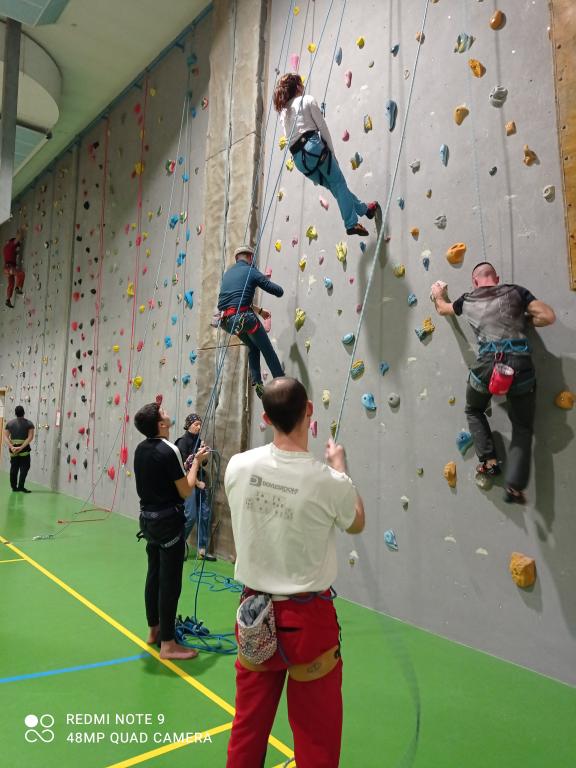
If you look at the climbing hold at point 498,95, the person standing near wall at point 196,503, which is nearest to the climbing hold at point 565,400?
the climbing hold at point 498,95

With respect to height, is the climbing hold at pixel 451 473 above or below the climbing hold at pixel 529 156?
below

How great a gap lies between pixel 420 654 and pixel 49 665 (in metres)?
1.68

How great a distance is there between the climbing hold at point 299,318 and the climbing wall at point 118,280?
154cm

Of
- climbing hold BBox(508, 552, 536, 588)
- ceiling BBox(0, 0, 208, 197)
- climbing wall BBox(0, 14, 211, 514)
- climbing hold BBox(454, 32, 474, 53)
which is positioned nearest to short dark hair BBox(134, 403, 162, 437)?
climbing hold BBox(508, 552, 536, 588)

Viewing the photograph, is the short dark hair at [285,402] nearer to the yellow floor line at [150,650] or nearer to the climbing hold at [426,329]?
the yellow floor line at [150,650]

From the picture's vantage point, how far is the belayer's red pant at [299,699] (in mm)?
1246

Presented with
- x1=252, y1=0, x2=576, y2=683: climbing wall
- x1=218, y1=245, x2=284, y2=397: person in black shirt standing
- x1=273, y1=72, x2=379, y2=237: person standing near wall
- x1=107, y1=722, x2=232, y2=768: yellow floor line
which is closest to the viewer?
x1=107, y1=722, x2=232, y2=768: yellow floor line

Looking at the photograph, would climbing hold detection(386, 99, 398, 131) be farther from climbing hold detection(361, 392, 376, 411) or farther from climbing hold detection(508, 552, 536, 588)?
climbing hold detection(508, 552, 536, 588)

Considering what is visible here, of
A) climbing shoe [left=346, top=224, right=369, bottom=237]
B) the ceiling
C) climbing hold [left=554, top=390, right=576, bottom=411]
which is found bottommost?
climbing hold [left=554, top=390, right=576, bottom=411]

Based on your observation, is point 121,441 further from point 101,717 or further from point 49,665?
point 101,717

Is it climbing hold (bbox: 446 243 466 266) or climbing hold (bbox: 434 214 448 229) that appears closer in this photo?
climbing hold (bbox: 446 243 466 266)

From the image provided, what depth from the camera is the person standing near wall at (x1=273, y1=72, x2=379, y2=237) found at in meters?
3.38

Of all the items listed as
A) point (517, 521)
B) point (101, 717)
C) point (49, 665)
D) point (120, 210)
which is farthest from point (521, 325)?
point (120, 210)

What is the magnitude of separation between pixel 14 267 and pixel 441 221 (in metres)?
9.52
